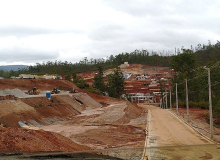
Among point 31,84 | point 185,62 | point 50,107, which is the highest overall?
point 185,62

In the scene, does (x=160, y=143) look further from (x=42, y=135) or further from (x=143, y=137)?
(x=42, y=135)

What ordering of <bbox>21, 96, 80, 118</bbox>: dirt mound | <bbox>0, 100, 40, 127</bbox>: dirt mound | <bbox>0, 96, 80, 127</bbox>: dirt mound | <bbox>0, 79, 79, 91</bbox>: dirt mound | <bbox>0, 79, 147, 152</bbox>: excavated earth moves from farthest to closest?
1. <bbox>0, 79, 79, 91</bbox>: dirt mound
2. <bbox>21, 96, 80, 118</bbox>: dirt mound
3. <bbox>0, 96, 80, 127</bbox>: dirt mound
4. <bbox>0, 100, 40, 127</bbox>: dirt mound
5. <bbox>0, 79, 147, 152</bbox>: excavated earth

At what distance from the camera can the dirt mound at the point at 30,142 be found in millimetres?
11398

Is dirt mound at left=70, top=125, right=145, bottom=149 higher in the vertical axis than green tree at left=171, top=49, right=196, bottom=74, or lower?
lower

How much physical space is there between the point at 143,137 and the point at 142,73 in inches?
4000

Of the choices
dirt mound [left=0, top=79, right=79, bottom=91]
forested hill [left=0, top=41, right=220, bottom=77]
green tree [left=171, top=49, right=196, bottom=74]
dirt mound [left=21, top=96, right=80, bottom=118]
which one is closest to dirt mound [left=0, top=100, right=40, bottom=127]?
dirt mound [left=21, top=96, right=80, bottom=118]

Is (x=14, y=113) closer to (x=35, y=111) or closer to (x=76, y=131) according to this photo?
(x=35, y=111)

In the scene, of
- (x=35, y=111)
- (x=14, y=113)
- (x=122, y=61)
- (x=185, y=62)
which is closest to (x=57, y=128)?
(x=14, y=113)

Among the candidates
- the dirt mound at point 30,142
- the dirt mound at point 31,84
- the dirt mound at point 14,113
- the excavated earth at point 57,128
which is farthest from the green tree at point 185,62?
the dirt mound at point 30,142

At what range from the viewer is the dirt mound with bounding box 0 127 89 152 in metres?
11.4

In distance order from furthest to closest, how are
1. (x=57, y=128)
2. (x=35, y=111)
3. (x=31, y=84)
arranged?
(x=31, y=84), (x=35, y=111), (x=57, y=128)

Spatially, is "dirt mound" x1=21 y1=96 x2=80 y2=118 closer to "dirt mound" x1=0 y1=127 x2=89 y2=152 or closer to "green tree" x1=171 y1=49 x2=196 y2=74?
"dirt mound" x1=0 y1=127 x2=89 y2=152

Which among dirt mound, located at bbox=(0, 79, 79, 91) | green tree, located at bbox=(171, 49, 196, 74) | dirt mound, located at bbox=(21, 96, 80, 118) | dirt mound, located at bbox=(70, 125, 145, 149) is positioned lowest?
dirt mound, located at bbox=(70, 125, 145, 149)

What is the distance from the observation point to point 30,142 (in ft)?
39.1
